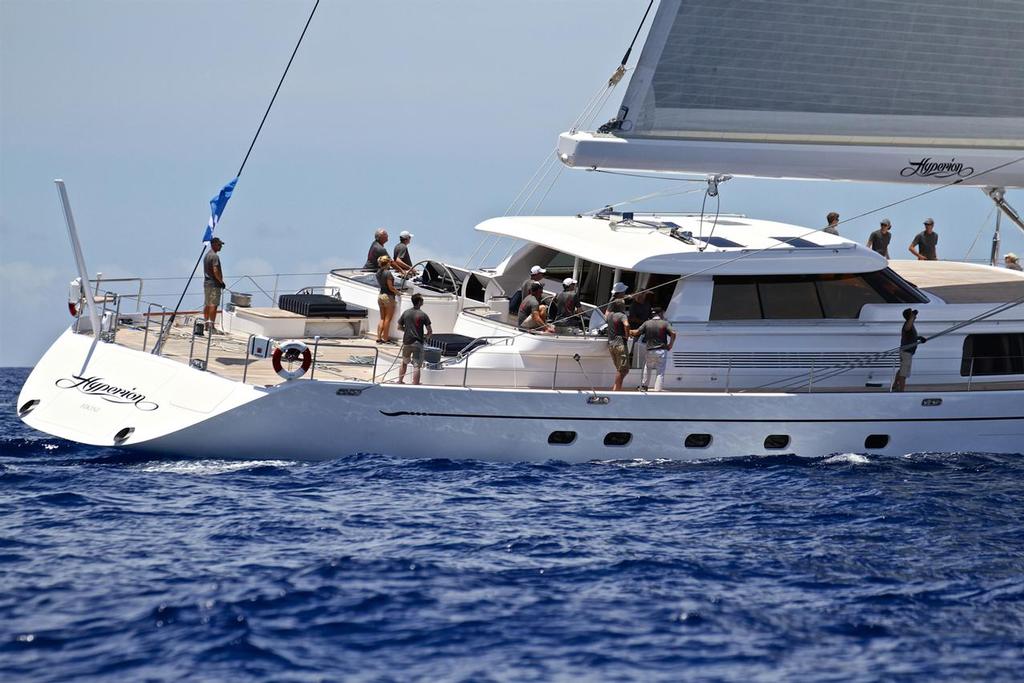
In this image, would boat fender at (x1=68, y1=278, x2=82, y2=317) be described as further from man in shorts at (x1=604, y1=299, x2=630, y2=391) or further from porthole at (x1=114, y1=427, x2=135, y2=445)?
man in shorts at (x1=604, y1=299, x2=630, y2=391)

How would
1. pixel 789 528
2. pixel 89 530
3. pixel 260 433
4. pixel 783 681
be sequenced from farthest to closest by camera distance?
1. pixel 260 433
2. pixel 789 528
3. pixel 89 530
4. pixel 783 681

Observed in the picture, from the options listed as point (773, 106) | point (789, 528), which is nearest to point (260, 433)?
point (789, 528)

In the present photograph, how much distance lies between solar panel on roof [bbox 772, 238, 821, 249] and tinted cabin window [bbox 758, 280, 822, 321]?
504mm

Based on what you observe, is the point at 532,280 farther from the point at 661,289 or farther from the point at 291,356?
the point at 291,356

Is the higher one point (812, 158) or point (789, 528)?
point (812, 158)

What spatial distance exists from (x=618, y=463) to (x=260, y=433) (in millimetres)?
4193

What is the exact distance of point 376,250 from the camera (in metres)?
20.6

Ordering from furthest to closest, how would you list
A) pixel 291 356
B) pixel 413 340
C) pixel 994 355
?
pixel 994 355
pixel 413 340
pixel 291 356

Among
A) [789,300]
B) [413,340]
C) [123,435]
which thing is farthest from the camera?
[789,300]

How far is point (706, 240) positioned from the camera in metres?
18.1

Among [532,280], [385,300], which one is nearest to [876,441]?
[532,280]

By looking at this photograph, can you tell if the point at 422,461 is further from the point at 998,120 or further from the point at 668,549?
the point at 998,120

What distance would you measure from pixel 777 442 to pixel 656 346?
6.35 feet

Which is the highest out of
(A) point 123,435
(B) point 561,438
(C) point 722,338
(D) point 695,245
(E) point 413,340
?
(D) point 695,245
